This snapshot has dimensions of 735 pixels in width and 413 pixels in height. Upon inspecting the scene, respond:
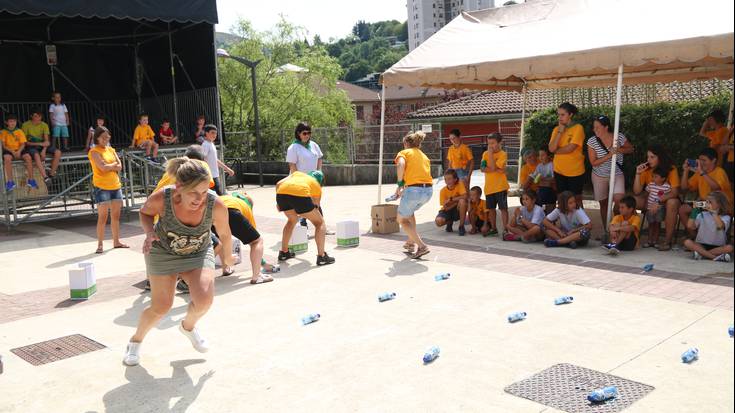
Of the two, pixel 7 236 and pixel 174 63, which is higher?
pixel 174 63

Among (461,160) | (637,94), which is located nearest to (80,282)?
(461,160)

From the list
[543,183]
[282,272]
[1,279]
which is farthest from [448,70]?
[1,279]

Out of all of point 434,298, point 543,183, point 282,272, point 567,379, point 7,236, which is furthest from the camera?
point 7,236

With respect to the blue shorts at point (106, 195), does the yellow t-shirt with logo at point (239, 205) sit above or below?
above

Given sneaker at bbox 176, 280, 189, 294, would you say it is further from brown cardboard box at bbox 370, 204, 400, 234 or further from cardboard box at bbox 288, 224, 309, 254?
brown cardboard box at bbox 370, 204, 400, 234

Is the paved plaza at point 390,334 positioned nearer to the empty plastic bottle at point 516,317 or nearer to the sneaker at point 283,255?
the empty plastic bottle at point 516,317

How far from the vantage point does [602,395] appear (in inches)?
159

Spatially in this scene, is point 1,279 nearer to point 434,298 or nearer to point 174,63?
point 434,298

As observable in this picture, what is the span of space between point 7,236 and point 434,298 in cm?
946

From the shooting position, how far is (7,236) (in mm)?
12445

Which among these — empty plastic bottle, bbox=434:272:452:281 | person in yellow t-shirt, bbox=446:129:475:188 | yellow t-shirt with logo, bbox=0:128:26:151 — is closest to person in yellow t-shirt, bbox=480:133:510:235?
person in yellow t-shirt, bbox=446:129:475:188

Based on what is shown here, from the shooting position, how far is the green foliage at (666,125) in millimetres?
12797

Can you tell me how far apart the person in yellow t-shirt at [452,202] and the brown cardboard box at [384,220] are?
73 cm

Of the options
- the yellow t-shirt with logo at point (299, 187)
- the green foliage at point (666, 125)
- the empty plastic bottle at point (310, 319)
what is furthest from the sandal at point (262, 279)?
the green foliage at point (666, 125)
